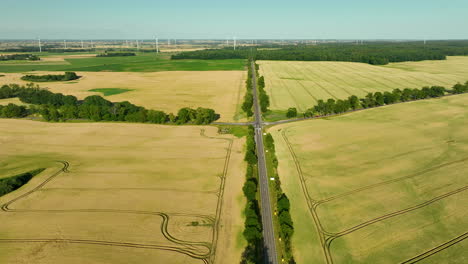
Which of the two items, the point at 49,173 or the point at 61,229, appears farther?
the point at 49,173

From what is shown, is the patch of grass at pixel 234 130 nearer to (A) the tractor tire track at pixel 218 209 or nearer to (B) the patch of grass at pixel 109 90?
(A) the tractor tire track at pixel 218 209

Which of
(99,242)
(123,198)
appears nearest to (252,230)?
(99,242)

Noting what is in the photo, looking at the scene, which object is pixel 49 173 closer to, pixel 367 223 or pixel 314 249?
pixel 314 249

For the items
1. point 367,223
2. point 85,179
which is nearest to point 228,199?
point 367,223

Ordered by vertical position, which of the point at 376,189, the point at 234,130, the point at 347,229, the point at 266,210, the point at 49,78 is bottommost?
the point at 347,229

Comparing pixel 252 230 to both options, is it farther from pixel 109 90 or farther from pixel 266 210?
pixel 109 90
